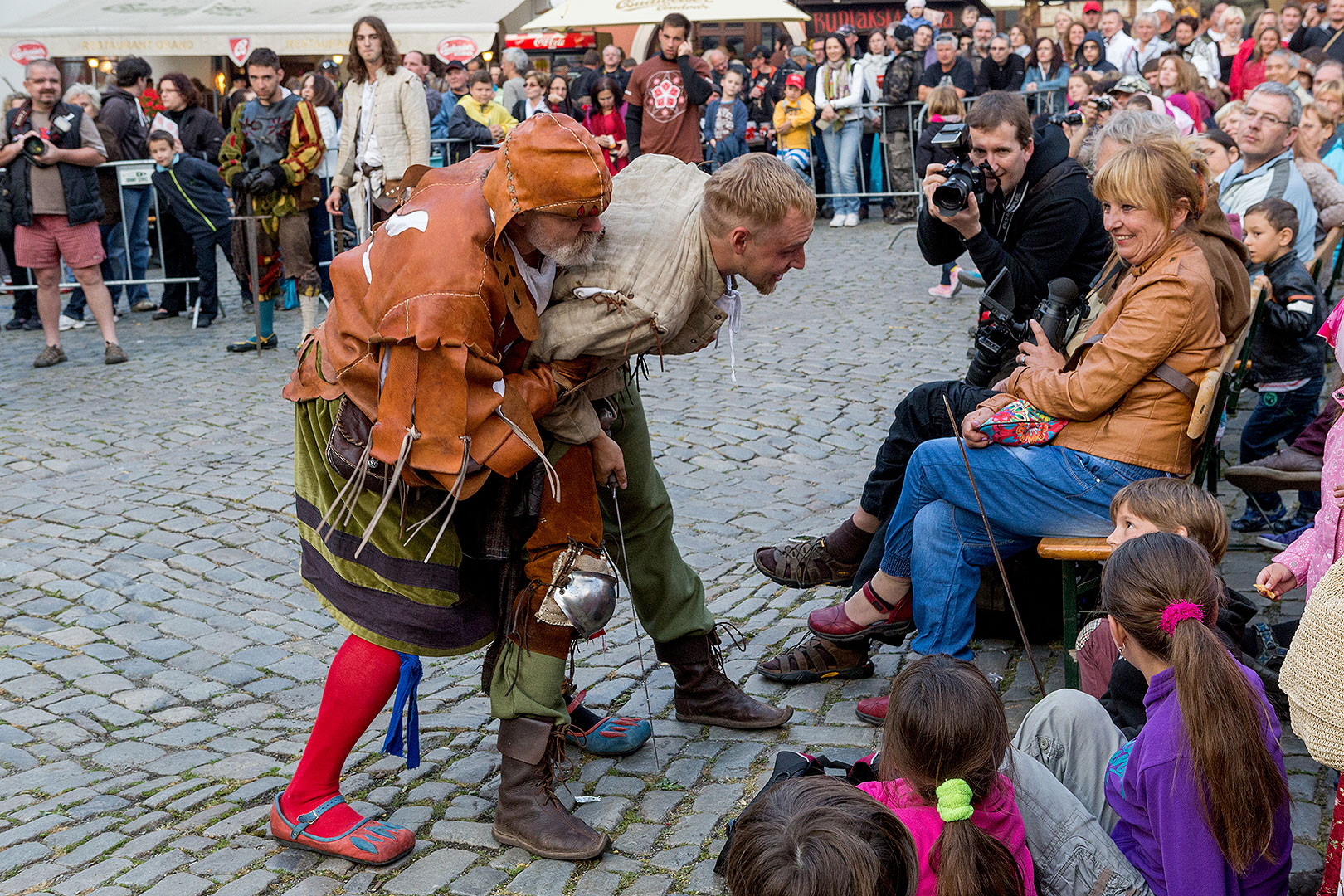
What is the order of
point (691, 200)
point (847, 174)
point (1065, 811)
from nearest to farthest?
1. point (1065, 811)
2. point (691, 200)
3. point (847, 174)

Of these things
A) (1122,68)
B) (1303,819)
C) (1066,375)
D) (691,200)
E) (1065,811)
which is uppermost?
(1122,68)

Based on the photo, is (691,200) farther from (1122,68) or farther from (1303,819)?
(1122,68)

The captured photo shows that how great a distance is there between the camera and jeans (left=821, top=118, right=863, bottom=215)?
13.6 meters

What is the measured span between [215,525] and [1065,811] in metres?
4.08

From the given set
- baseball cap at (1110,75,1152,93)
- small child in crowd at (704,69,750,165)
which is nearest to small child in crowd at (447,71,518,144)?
small child in crowd at (704,69,750,165)

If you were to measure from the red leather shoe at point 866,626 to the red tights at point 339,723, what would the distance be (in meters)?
1.40

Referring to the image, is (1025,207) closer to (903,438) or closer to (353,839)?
(903,438)

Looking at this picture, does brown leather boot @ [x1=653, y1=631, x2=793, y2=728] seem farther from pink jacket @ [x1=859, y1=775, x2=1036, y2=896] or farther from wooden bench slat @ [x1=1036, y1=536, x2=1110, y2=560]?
pink jacket @ [x1=859, y1=775, x2=1036, y2=896]

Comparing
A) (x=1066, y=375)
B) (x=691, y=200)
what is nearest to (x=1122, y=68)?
(x=1066, y=375)

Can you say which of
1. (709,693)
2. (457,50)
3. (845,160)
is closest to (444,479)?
(709,693)

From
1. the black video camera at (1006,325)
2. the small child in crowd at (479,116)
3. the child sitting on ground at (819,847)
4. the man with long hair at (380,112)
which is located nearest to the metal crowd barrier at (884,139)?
the small child in crowd at (479,116)

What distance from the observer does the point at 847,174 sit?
13781mm

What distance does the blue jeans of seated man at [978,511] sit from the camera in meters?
3.51

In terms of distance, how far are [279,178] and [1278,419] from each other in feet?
19.8
